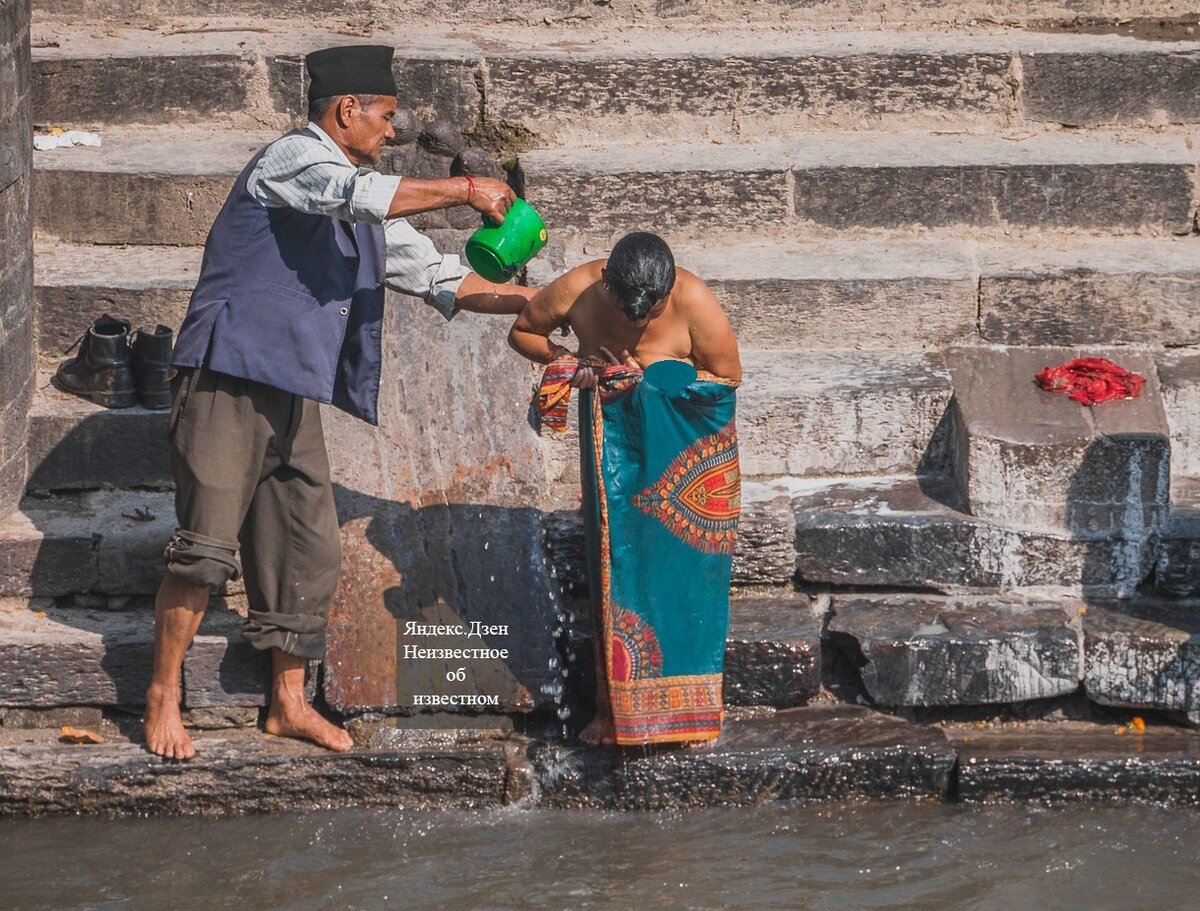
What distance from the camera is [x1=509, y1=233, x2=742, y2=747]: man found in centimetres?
521

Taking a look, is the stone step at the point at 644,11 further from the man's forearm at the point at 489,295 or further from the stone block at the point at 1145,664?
the stone block at the point at 1145,664

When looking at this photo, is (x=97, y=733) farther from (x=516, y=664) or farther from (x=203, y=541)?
(x=516, y=664)

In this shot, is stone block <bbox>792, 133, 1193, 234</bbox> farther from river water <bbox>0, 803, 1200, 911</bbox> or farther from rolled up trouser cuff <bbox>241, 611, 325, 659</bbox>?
rolled up trouser cuff <bbox>241, 611, 325, 659</bbox>

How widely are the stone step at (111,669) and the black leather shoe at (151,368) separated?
115 centimetres

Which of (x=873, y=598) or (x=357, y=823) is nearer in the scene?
(x=357, y=823)

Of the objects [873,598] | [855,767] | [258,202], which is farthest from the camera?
[873,598]

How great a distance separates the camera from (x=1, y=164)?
242 inches

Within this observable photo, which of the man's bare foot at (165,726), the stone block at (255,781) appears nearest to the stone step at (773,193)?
the man's bare foot at (165,726)

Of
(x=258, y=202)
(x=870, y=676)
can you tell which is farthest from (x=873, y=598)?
(x=258, y=202)

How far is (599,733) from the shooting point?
5555mm

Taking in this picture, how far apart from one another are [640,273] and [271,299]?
114 cm

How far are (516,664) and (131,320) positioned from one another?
2388mm

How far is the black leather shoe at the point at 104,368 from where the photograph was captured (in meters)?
6.54

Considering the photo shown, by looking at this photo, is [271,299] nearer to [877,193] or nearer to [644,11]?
[877,193]
